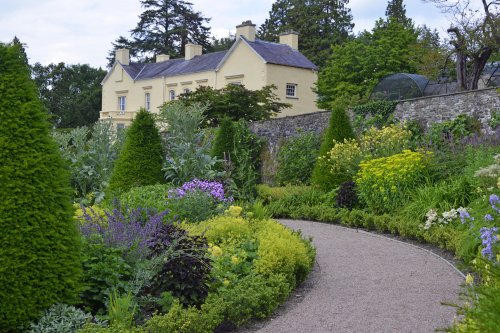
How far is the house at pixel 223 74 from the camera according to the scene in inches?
1310

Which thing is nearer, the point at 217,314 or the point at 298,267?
the point at 217,314

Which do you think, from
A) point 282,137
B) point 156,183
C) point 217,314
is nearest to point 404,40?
point 282,137

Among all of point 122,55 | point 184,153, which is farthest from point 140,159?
point 122,55

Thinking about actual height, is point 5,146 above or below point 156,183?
above

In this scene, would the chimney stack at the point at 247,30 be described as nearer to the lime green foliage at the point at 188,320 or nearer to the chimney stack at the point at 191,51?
the chimney stack at the point at 191,51

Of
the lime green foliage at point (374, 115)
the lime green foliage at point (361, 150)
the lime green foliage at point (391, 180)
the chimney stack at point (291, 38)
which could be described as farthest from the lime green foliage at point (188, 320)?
the chimney stack at point (291, 38)

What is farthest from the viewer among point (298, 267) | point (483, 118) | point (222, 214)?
point (483, 118)

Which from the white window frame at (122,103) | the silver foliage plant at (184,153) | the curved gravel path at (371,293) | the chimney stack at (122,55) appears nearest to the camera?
the curved gravel path at (371,293)

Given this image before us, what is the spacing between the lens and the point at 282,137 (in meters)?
18.3

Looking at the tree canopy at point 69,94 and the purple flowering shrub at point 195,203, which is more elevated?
the tree canopy at point 69,94

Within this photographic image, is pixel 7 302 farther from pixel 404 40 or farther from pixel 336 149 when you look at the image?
pixel 404 40

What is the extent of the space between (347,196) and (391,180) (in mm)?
1252

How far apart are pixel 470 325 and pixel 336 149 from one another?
10.6 meters

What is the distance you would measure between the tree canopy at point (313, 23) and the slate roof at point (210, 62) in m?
8.72
